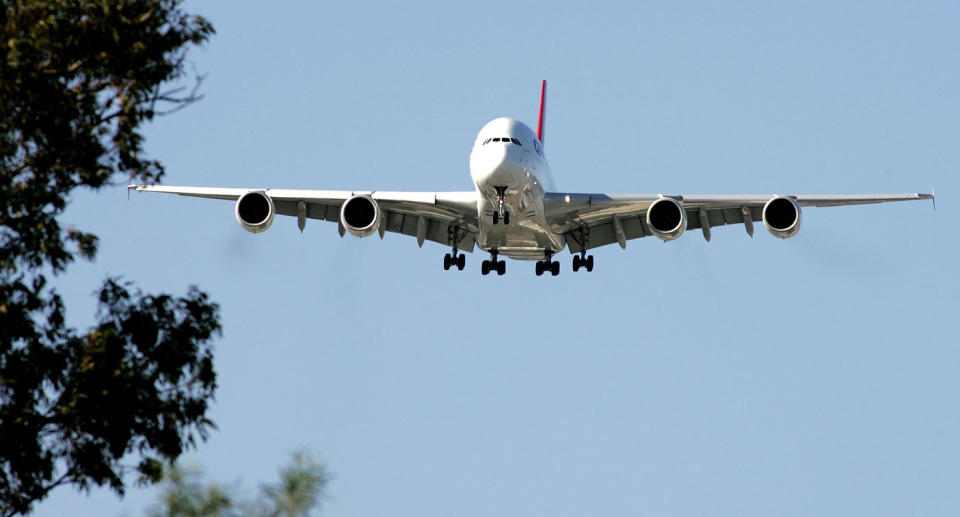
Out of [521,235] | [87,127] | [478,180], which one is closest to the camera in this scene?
[87,127]

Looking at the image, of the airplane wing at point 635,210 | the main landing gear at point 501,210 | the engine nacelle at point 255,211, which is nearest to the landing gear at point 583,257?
the airplane wing at point 635,210

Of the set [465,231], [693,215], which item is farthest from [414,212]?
[693,215]

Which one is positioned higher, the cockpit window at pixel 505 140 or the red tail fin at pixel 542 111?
the red tail fin at pixel 542 111

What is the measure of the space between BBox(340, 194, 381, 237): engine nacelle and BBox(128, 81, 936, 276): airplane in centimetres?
3

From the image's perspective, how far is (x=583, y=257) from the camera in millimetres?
41438

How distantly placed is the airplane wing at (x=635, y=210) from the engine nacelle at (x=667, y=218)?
249mm

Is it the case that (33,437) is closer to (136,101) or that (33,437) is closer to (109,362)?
(109,362)

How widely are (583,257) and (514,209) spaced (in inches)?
217

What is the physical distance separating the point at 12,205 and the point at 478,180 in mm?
15788

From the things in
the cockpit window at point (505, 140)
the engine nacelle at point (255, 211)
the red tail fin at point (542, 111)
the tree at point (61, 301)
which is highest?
the red tail fin at point (542, 111)

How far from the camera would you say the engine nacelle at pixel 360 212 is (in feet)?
120

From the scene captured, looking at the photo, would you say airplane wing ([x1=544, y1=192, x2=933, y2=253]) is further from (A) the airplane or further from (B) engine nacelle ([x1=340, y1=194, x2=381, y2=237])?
(B) engine nacelle ([x1=340, y1=194, x2=381, y2=237])

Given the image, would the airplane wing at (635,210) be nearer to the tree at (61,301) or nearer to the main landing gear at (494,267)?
the main landing gear at (494,267)

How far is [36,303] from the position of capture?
22.0 metres
